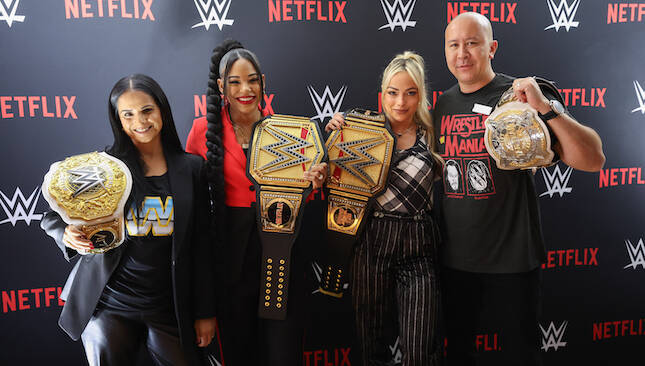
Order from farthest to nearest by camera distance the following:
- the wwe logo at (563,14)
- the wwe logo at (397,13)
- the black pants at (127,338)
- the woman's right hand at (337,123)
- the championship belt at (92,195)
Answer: the wwe logo at (563,14) < the wwe logo at (397,13) < the woman's right hand at (337,123) < the black pants at (127,338) < the championship belt at (92,195)

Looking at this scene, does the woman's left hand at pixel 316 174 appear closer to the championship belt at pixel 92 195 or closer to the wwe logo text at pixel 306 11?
the championship belt at pixel 92 195

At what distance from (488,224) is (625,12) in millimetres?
2087

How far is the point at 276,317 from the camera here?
1.83 m

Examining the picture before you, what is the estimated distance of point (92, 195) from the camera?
1.54 m

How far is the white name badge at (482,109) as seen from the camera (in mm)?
1950

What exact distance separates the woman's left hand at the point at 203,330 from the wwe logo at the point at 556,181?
7.71ft

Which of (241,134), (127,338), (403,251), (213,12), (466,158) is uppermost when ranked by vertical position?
(213,12)

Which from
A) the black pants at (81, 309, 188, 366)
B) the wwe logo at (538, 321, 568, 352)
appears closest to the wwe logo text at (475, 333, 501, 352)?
the wwe logo at (538, 321, 568, 352)

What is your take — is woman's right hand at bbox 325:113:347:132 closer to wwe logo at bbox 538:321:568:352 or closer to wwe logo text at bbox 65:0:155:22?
wwe logo text at bbox 65:0:155:22

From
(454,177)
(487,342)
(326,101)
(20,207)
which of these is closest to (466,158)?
(454,177)

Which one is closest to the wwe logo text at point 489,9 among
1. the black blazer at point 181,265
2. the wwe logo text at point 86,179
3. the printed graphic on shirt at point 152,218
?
the black blazer at point 181,265

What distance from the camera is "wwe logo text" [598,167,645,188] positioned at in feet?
9.69

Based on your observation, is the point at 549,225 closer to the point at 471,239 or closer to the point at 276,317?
the point at 471,239

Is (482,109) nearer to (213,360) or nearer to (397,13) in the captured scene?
(397,13)
